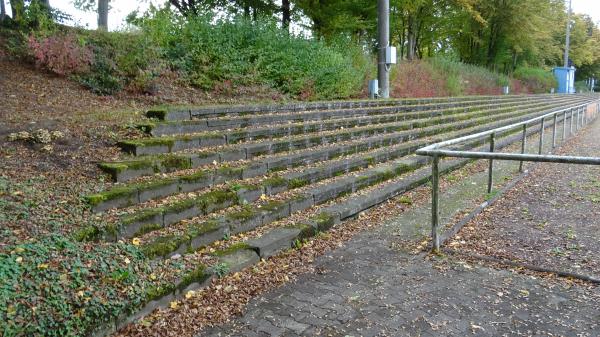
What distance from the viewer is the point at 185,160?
4891 mm

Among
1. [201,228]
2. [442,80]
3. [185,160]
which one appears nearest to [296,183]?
[185,160]

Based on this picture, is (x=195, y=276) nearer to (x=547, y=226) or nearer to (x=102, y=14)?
(x=547, y=226)

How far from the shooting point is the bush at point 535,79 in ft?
119

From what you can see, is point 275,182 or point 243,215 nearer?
point 243,215

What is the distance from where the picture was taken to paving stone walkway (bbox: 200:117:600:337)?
291cm

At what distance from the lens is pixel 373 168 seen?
6.75 m

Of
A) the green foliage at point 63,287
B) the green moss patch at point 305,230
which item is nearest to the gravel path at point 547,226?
the green moss patch at point 305,230

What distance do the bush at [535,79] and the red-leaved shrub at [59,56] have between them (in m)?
34.4

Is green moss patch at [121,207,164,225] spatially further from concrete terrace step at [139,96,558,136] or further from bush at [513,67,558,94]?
bush at [513,67,558,94]

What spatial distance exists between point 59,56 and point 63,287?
6489 millimetres

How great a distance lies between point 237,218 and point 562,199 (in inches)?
168

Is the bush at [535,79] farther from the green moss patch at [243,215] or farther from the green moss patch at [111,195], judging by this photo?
the green moss patch at [111,195]

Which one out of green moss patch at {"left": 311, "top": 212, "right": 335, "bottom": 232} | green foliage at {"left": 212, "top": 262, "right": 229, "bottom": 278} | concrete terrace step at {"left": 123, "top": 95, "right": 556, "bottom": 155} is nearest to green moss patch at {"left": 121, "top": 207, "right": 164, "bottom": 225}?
green foliage at {"left": 212, "top": 262, "right": 229, "bottom": 278}

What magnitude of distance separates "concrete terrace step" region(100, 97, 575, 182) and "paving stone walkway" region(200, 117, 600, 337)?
6.02ft
